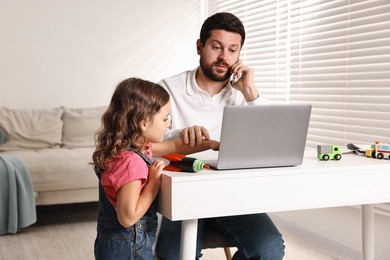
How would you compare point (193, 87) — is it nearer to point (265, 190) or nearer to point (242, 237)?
point (242, 237)

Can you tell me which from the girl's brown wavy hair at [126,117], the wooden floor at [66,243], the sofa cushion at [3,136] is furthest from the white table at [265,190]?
the sofa cushion at [3,136]

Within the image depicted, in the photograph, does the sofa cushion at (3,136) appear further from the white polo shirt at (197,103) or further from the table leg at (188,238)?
the table leg at (188,238)

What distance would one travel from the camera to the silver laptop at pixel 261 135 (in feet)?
4.86

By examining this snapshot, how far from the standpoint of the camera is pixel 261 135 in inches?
60.0

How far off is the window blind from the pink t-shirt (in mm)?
→ 1747

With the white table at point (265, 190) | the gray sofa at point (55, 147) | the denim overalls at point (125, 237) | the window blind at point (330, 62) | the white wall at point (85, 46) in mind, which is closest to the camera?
the white table at point (265, 190)

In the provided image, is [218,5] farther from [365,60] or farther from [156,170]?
[156,170]

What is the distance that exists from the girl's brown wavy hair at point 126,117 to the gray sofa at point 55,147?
2.22 m

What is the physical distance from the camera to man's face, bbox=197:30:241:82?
2.24 metres

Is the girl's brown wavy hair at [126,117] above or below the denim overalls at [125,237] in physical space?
above

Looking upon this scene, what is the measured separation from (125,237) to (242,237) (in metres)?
0.50

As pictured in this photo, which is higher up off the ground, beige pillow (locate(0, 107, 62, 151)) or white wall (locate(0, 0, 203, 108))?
white wall (locate(0, 0, 203, 108))

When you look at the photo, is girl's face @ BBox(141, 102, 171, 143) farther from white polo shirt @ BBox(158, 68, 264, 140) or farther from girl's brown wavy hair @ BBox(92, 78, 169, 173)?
white polo shirt @ BBox(158, 68, 264, 140)

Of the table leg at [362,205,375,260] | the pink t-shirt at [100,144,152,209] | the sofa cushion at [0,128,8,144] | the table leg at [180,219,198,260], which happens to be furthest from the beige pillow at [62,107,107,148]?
the table leg at [180,219,198,260]
